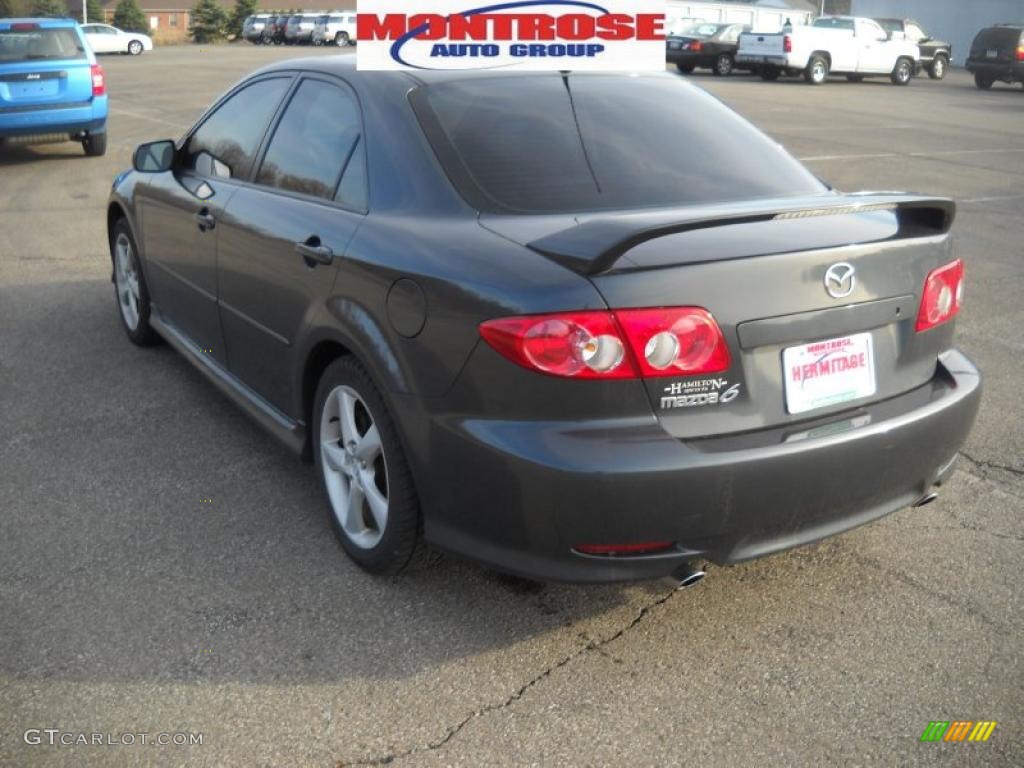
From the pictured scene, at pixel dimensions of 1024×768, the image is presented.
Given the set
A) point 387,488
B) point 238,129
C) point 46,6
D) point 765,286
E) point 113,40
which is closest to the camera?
point 765,286

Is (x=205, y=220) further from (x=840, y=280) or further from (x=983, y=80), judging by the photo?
(x=983, y=80)

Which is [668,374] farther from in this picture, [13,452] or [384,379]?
[13,452]

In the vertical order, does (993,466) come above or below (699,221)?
below

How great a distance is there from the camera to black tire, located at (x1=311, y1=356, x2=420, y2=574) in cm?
328

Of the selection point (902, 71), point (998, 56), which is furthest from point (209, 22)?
point (998, 56)

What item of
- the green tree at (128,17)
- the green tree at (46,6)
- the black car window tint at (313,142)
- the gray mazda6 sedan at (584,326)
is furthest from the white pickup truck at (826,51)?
the green tree at (128,17)

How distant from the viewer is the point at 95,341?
617 centimetres

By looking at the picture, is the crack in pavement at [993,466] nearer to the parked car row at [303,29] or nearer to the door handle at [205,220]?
the door handle at [205,220]

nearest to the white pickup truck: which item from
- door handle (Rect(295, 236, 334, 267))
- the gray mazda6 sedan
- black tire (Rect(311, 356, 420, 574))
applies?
the gray mazda6 sedan

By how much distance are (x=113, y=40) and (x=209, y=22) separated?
21409mm

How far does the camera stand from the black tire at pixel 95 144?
44.9ft

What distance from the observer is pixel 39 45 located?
1295cm

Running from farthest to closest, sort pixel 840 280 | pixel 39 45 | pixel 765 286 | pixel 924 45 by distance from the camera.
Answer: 1. pixel 924 45
2. pixel 39 45
3. pixel 840 280
4. pixel 765 286

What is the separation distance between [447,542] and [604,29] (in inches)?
119
